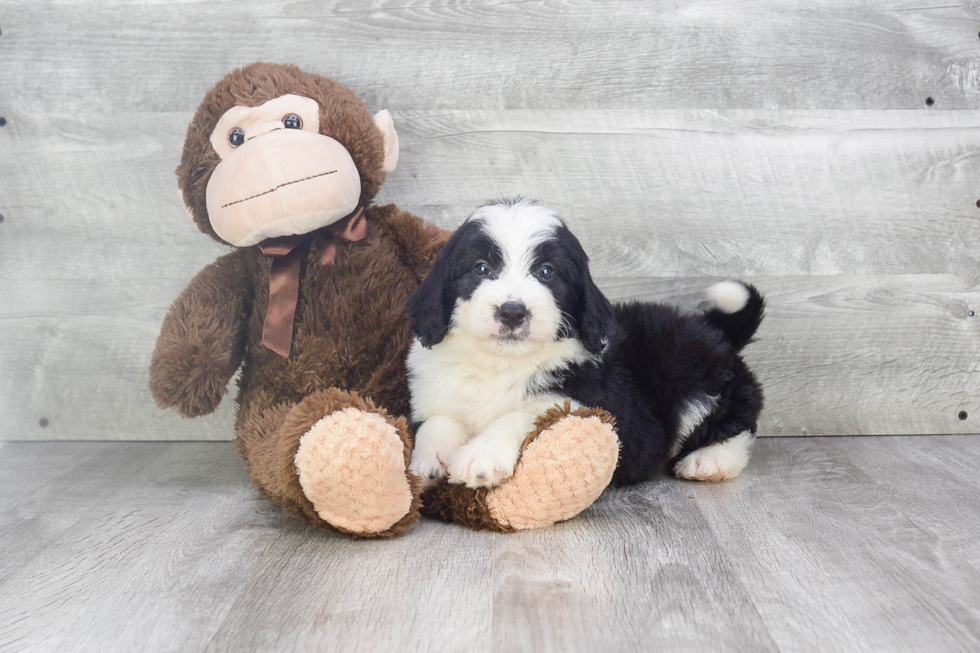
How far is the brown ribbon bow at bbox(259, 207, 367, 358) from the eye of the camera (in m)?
1.85

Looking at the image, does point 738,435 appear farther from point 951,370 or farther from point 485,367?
point 951,370

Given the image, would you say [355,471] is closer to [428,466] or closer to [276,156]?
[428,466]

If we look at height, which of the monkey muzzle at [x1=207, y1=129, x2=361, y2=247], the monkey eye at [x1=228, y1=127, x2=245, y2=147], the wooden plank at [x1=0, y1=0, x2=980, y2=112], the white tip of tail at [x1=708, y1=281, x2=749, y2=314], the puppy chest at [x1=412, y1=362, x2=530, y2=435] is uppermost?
the wooden plank at [x1=0, y1=0, x2=980, y2=112]

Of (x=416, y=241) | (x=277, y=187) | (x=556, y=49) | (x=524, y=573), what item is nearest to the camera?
(x=524, y=573)

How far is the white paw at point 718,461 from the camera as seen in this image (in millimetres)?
1949

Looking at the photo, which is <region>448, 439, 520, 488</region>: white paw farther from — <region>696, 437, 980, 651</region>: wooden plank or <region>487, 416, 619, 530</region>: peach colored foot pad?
<region>696, 437, 980, 651</region>: wooden plank

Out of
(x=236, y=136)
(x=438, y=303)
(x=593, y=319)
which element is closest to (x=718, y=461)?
(x=593, y=319)

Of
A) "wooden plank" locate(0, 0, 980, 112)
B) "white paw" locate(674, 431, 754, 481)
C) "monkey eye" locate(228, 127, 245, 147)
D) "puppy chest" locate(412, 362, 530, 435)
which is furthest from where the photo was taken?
"wooden plank" locate(0, 0, 980, 112)

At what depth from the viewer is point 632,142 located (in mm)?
2303

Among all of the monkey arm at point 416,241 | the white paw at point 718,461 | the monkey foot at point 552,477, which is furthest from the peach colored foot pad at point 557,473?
the monkey arm at point 416,241

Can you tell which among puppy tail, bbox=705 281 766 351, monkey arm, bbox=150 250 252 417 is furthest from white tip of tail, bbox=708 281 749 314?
monkey arm, bbox=150 250 252 417

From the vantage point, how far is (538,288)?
1.56m

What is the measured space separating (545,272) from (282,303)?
25.9 inches

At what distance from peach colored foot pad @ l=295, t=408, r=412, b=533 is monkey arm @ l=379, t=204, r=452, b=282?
55 centimetres
